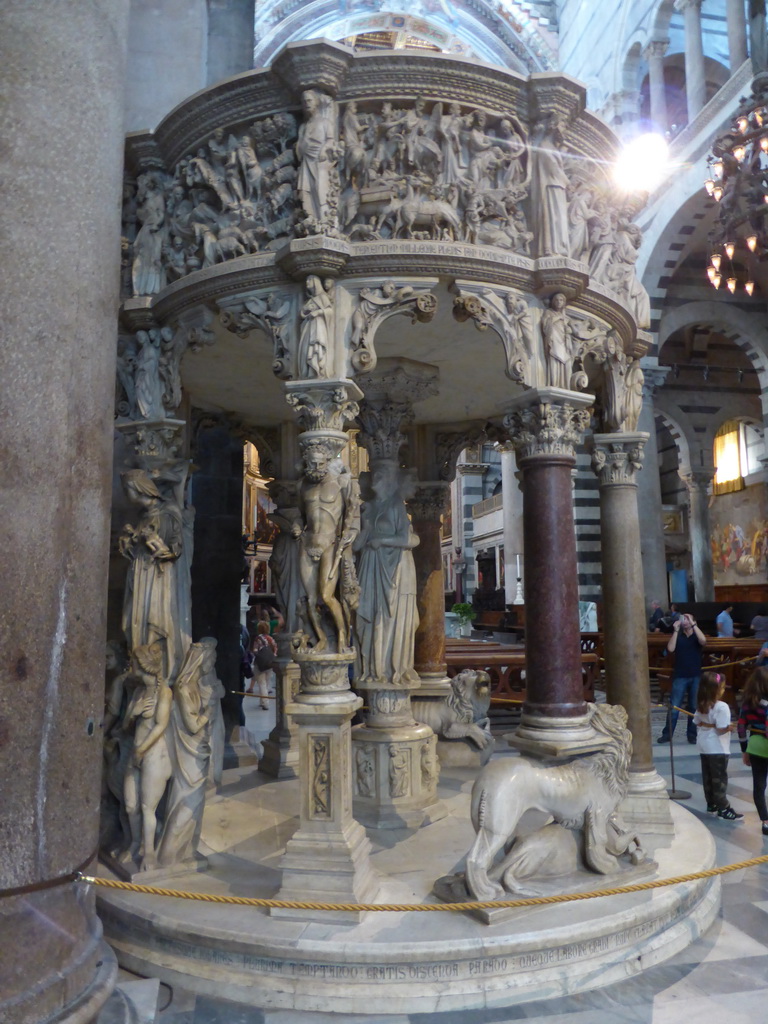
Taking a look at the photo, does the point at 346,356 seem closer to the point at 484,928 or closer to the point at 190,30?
the point at 484,928

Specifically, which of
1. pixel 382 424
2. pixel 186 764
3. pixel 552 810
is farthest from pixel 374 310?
pixel 552 810

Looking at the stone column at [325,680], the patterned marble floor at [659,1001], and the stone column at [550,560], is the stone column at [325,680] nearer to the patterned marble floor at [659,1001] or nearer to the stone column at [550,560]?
the patterned marble floor at [659,1001]

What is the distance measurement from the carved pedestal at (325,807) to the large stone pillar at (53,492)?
1812 mm

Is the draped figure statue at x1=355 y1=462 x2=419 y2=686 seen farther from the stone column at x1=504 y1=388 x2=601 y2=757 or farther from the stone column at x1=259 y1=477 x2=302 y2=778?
the stone column at x1=504 y1=388 x2=601 y2=757

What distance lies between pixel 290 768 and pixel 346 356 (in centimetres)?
428

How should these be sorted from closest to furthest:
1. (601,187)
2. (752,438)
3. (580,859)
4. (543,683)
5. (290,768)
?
(580,859) < (543,683) < (601,187) < (290,768) < (752,438)

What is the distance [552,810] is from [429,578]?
11.0 feet

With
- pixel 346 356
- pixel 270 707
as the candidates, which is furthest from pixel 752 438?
pixel 346 356

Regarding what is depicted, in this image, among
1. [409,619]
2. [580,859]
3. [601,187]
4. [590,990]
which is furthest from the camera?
[409,619]

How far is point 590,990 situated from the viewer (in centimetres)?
400

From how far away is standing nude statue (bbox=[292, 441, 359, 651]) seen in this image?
4.64 m

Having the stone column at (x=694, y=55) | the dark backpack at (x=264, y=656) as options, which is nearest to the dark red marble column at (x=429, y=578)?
the dark backpack at (x=264, y=656)

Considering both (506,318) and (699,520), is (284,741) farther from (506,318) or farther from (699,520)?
(699,520)

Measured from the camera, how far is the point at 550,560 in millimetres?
5285
